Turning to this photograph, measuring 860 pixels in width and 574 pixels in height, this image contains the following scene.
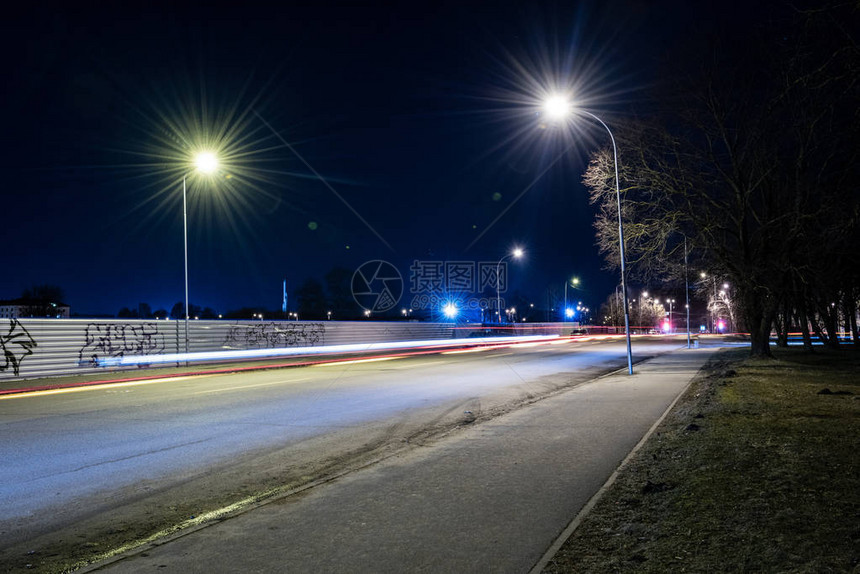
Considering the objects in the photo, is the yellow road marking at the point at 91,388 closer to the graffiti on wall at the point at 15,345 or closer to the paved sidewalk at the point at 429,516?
the graffiti on wall at the point at 15,345

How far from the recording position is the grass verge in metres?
3.97

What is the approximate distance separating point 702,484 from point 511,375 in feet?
47.0

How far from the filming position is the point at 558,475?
664cm

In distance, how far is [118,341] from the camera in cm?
2592

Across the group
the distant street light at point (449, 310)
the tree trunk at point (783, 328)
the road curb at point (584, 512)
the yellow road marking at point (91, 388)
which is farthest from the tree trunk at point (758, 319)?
the distant street light at point (449, 310)

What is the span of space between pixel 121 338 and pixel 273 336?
33.7 feet

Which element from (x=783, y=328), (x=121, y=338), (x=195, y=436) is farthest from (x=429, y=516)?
(x=783, y=328)

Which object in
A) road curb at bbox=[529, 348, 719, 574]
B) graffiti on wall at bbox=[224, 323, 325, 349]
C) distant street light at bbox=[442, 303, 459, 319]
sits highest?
distant street light at bbox=[442, 303, 459, 319]

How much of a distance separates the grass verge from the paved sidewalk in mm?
413

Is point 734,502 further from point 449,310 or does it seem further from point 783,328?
point 449,310

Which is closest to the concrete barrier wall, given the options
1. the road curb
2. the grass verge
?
the road curb

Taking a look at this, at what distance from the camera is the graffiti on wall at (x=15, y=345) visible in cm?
2125

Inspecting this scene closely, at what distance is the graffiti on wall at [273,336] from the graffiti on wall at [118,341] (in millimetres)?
4862

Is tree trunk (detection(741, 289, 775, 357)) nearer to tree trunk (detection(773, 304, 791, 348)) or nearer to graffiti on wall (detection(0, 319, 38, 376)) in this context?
tree trunk (detection(773, 304, 791, 348))
